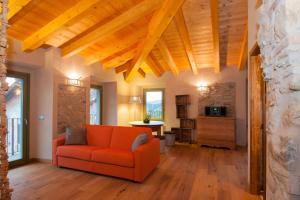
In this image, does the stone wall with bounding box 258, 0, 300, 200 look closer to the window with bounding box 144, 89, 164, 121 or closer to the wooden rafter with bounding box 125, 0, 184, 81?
the wooden rafter with bounding box 125, 0, 184, 81

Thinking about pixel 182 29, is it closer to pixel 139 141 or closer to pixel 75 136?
pixel 139 141

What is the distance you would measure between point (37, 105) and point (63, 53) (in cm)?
144

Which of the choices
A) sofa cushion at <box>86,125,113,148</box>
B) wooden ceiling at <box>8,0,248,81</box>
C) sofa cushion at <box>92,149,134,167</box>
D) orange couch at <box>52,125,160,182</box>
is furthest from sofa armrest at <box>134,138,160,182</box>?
wooden ceiling at <box>8,0,248,81</box>

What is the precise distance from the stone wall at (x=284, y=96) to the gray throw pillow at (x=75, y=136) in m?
3.66

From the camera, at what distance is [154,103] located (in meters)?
7.41

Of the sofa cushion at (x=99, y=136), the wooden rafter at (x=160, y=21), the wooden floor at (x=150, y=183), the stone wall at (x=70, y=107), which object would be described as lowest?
the wooden floor at (x=150, y=183)

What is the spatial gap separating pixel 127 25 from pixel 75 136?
9.05 feet

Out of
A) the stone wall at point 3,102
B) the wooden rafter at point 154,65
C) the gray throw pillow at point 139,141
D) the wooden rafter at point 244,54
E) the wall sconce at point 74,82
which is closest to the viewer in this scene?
the stone wall at point 3,102

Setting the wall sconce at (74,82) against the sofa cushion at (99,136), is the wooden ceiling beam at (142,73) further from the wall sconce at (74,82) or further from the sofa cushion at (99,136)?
the sofa cushion at (99,136)

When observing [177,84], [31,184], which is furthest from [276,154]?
[177,84]

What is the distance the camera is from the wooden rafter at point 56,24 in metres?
2.95

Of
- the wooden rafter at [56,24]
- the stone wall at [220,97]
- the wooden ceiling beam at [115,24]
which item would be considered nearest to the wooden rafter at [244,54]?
the stone wall at [220,97]

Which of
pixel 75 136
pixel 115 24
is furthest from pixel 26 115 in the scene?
pixel 115 24

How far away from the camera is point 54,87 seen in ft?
13.9
